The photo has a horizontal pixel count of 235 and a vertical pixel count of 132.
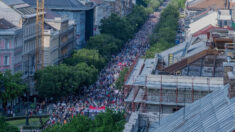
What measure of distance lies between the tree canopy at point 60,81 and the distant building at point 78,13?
36.4m

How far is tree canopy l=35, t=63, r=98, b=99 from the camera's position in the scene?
7919 centimetres

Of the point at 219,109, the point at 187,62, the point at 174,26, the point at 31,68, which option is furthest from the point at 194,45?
the point at 174,26

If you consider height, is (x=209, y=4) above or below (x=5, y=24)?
above

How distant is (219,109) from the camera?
23.1 meters

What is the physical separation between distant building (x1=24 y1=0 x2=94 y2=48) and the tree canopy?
3635cm

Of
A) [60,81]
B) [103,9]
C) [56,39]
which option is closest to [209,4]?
[103,9]

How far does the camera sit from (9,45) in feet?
264

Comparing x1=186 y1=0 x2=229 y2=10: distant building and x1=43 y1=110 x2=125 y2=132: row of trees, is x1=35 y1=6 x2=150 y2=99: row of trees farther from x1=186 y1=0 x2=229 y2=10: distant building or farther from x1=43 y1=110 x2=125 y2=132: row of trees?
x1=43 y1=110 x2=125 y2=132: row of trees

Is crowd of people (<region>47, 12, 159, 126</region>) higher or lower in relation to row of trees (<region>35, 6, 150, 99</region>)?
lower

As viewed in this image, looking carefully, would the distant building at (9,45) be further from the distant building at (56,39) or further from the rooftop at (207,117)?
the rooftop at (207,117)

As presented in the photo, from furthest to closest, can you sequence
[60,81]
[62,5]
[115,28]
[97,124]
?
[115,28]
[62,5]
[60,81]
[97,124]

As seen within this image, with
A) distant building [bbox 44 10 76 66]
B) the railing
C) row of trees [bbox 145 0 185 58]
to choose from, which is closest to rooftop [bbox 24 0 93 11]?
distant building [bbox 44 10 76 66]

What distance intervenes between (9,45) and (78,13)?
1853 inches

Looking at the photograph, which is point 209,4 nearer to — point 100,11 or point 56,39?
point 100,11
